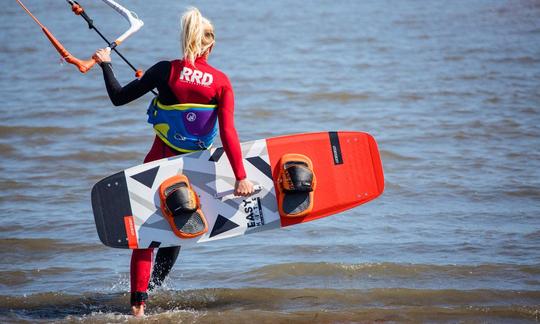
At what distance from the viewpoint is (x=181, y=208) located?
214 inches

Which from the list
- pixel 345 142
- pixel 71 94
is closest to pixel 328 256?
pixel 345 142

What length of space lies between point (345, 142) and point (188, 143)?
1139 mm

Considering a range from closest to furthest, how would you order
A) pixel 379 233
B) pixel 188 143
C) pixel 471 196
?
pixel 188 143 < pixel 379 233 < pixel 471 196

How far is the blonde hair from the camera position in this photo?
5158 mm

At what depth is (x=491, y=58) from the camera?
15.2 m

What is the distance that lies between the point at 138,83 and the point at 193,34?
1.46ft

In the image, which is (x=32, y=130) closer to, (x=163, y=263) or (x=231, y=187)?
(x=163, y=263)

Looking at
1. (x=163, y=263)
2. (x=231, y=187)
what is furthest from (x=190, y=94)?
(x=163, y=263)

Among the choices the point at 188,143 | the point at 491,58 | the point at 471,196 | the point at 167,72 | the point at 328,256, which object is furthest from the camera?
the point at 491,58

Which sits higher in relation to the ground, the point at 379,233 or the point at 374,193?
the point at 374,193

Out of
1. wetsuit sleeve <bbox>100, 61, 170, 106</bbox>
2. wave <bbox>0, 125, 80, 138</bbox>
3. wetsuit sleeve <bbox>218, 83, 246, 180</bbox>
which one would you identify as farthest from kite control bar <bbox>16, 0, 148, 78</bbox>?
wave <bbox>0, 125, 80, 138</bbox>

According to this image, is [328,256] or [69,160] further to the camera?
[69,160]

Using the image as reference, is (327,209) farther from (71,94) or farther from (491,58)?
(491,58)

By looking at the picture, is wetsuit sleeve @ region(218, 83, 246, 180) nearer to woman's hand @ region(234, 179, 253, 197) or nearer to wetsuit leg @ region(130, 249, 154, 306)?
woman's hand @ region(234, 179, 253, 197)
